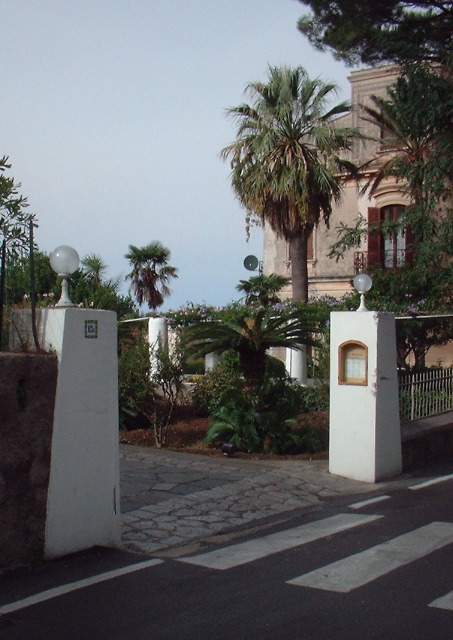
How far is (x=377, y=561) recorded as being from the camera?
6230mm

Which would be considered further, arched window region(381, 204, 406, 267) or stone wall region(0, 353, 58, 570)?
arched window region(381, 204, 406, 267)

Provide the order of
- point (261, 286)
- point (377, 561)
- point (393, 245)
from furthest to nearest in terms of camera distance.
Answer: point (261, 286), point (393, 245), point (377, 561)

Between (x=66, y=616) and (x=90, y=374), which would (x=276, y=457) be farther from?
(x=66, y=616)

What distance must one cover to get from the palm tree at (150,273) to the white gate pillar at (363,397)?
26686 millimetres

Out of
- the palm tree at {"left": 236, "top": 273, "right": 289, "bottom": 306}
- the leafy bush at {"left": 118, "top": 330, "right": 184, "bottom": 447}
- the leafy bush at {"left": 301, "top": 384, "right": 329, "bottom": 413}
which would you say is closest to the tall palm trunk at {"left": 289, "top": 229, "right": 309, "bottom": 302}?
the palm tree at {"left": 236, "top": 273, "right": 289, "bottom": 306}

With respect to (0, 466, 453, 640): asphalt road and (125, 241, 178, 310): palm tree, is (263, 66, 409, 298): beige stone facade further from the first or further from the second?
(0, 466, 453, 640): asphalt road

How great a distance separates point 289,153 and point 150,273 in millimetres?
15803

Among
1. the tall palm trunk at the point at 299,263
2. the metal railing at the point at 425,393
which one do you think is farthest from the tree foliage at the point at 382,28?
the tall palm trunk at the point at 299,263

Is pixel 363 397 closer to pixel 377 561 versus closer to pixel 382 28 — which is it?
pixel 377 561

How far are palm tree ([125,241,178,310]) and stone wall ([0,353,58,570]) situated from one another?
1187 inches

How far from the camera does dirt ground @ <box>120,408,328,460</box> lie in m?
11.3

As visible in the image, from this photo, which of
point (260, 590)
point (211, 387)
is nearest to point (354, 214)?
point (211, 387)

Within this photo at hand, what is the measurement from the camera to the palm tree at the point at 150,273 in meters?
36.7

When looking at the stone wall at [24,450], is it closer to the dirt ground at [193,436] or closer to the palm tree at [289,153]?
the dirt ground at [193,436]
